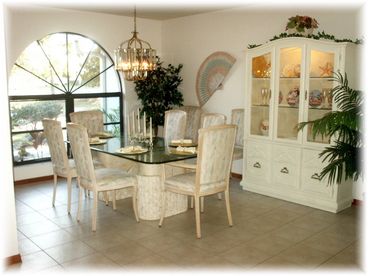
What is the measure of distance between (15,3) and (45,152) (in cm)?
214

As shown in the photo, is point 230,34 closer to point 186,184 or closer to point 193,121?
point 193,121

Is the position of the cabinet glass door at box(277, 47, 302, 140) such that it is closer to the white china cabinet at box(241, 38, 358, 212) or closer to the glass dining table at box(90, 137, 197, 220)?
the white china cabinet at box(241, 38, 358, 212)

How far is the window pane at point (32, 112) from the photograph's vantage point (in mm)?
5422

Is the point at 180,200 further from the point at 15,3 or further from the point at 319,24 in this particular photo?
the point at 15,3

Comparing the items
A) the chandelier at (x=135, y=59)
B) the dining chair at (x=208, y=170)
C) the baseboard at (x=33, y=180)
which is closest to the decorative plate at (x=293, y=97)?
the dining chair at (x=208, y=170)

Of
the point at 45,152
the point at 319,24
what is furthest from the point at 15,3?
the point at 319,24

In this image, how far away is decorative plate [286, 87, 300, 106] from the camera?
4.50 meters

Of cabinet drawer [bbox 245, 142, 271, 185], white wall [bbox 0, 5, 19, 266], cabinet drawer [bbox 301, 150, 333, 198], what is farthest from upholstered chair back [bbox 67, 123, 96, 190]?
cabinet drawer [bbox 301, 150, 333, 198]

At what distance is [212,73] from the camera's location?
A: 5875 mm

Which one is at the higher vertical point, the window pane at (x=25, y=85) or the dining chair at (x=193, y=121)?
the window pane at (x=25, y=85)

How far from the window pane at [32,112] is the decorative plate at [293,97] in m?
3.35

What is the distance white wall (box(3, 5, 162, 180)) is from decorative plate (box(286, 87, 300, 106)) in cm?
285

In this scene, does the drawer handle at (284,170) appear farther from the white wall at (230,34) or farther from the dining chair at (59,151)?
the dining chair at (59,151)

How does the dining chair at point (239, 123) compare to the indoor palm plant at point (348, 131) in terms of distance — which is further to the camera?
the dining chair at point (239, 123)
